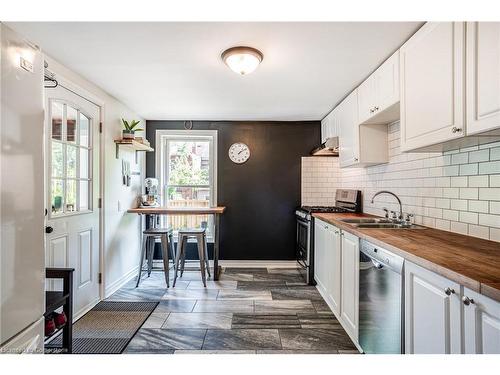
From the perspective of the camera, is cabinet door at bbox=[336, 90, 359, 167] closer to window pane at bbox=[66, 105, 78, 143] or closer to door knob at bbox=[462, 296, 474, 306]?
door knob at bbox=[462, 296, 474, 306]

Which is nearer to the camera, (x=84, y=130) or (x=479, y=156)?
(x=479, y=156)

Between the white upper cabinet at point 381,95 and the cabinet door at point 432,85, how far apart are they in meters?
0.14

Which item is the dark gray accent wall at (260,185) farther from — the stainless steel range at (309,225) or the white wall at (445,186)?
the white wall at (445,186)

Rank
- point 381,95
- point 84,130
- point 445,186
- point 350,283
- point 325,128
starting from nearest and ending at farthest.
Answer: point 445,186
point 350,283
point 381,95
point 84,130
point 325,128

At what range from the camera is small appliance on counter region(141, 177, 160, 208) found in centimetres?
417

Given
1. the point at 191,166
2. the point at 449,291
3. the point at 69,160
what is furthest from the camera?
→ the point at 191,166

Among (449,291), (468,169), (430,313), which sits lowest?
(430,313)

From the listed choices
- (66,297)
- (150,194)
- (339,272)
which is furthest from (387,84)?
(150,194)

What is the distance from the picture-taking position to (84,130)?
9.34ft

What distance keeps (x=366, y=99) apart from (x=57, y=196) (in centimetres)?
290

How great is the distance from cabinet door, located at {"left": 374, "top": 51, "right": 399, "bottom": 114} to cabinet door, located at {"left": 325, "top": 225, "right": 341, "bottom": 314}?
113 centimetres

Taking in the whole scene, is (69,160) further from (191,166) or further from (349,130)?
(349,130)

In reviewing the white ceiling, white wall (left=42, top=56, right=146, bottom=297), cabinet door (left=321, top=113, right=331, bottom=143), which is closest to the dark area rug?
white wall (left=42, top=56, right=146, bottom=297)

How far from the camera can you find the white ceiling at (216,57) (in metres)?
1.86
